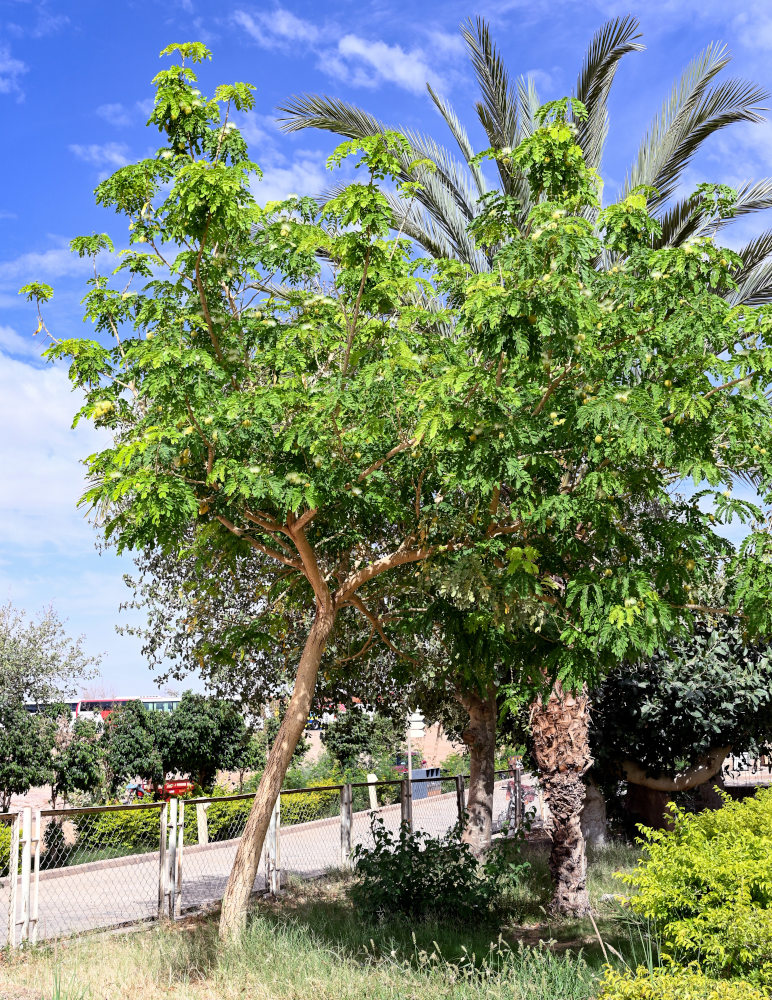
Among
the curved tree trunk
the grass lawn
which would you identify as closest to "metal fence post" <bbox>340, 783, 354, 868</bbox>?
the curved tree trunk

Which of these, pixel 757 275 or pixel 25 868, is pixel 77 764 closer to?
pixel 25 868

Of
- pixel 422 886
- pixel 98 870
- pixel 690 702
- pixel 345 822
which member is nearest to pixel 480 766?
pixel 345 822

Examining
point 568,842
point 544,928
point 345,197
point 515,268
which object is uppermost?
point 345,197

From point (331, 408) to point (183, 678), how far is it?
9096 mm

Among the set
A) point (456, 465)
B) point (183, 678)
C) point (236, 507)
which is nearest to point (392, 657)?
point (183, 678)

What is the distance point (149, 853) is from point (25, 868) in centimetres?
698

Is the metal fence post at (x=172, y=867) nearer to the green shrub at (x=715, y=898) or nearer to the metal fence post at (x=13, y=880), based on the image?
the metal fence post at (x=13, y=880)

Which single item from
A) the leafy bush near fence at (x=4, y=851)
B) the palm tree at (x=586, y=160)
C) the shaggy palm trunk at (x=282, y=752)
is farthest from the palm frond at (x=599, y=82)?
the leafy bush near fence at (x=4, y=851)

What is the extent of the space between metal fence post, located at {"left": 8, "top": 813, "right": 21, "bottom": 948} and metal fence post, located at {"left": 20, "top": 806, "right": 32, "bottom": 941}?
0.06m

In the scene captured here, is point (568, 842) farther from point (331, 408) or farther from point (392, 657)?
point (331, 408)

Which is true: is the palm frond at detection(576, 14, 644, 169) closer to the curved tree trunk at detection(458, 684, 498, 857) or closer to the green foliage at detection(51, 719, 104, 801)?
the curved tree trunk at detection(458, 684, 498, 857)

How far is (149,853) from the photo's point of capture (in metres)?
15.0

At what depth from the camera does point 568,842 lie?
10.3m

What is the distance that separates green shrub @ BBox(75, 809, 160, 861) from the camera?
15.1 meters
